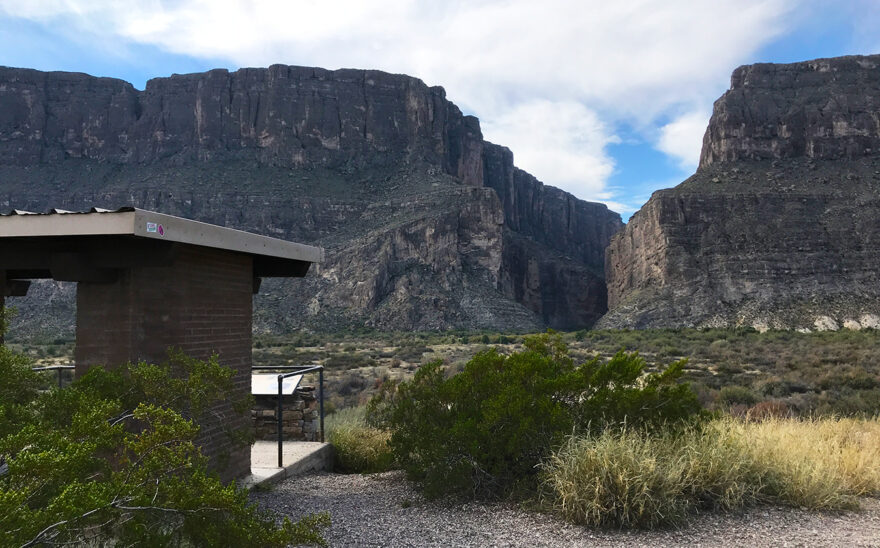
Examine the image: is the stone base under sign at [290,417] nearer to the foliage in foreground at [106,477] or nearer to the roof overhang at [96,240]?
the roof overhang at [96,240]

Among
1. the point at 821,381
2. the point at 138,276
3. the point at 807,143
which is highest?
the point at 807,143

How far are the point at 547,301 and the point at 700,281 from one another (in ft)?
148

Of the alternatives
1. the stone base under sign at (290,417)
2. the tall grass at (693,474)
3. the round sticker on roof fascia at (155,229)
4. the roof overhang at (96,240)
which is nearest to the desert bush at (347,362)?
the stone base under sign at (290,417)

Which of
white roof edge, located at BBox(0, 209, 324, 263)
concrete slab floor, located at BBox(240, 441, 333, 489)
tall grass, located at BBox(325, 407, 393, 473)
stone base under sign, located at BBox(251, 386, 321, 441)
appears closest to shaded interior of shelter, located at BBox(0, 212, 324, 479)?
white roof edge, located at BBox(0, 209, 324, 263)

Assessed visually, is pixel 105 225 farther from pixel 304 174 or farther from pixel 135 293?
pixel 304 174

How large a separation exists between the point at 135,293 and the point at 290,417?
5301 mm

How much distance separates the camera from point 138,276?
19.6ft

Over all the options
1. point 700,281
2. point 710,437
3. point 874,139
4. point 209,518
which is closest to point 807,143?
point 874,139

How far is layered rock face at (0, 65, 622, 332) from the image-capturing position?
232 feet

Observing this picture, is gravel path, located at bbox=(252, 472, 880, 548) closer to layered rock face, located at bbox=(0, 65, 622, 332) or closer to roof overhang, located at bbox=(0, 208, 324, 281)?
Result: roof overhang, located at bbox=(0, 208, 324, 281)

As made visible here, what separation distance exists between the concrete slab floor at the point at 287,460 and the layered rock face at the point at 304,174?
183ft

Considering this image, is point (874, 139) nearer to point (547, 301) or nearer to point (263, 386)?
point (547, 301)

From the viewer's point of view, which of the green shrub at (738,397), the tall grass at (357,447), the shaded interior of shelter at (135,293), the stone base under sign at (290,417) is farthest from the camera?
the green shrub at (738,397)

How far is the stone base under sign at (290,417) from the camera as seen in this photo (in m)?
10.5
